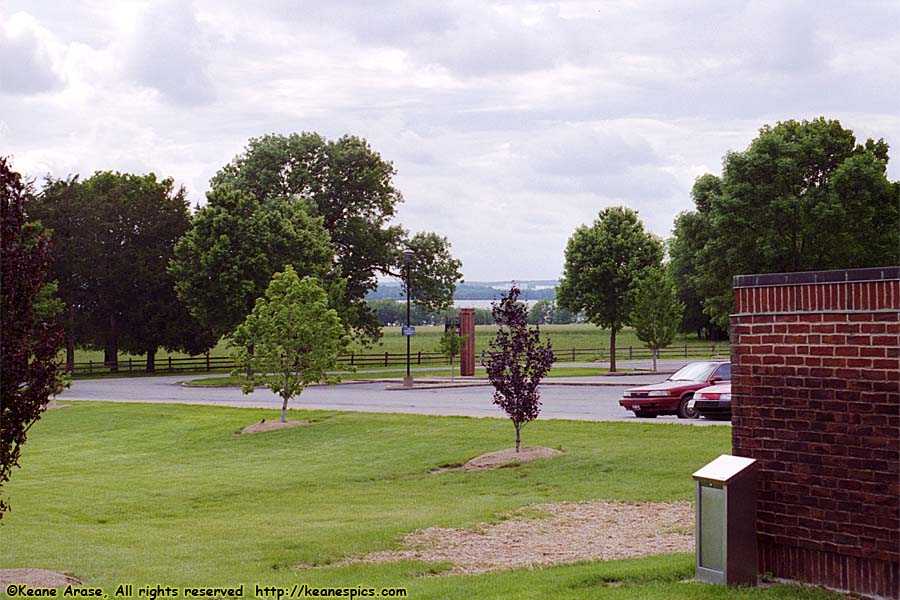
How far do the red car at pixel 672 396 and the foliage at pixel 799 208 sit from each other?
78.3ft

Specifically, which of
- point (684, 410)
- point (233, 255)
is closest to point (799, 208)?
point (684, 410)

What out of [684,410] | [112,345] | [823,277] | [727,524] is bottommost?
[684,410]

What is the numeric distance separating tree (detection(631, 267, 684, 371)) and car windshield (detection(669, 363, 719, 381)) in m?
26.9

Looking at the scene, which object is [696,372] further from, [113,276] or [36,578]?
[113,276]

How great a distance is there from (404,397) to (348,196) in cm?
3530

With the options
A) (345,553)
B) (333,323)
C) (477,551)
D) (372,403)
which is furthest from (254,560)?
(372,403)

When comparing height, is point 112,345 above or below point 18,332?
below

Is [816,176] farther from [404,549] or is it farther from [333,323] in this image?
[404,549]

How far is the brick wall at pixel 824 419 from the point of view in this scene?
8484mm

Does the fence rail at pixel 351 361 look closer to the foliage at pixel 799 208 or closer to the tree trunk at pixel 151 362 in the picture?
the tree trunk at pixel 151 362

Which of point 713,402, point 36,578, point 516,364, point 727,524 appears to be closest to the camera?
point 727,524

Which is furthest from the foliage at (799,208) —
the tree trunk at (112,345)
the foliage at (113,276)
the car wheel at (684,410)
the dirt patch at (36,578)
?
the dirt patch at (36,578)

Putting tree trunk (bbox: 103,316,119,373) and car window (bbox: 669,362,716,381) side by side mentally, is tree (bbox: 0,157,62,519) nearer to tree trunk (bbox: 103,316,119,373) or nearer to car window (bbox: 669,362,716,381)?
car window (bbox: 669,362,716,381)

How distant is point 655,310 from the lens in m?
56.6
